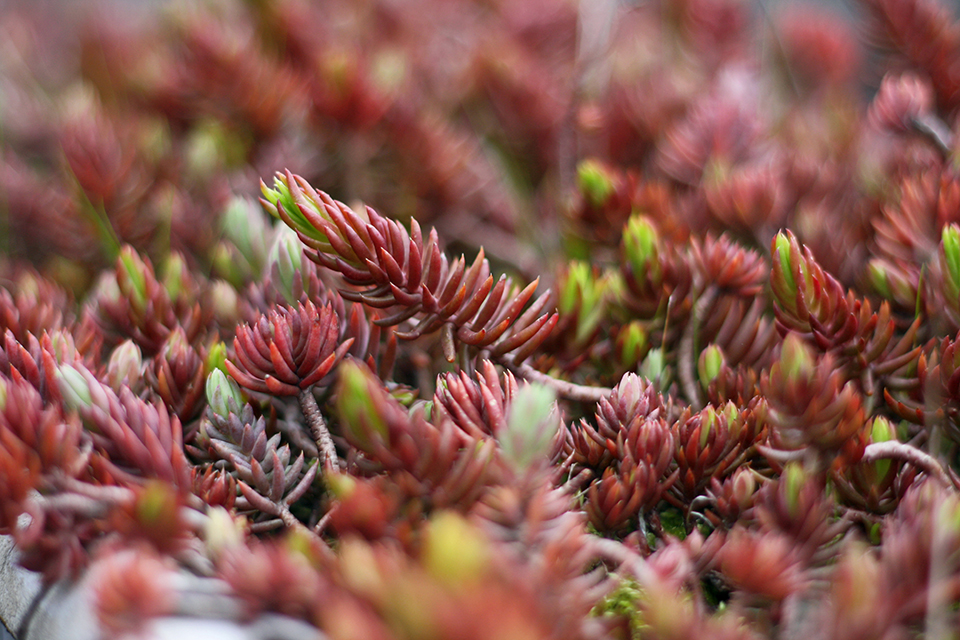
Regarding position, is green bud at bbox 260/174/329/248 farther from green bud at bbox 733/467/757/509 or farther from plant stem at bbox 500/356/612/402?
green bud at bbox 733/467/757/509

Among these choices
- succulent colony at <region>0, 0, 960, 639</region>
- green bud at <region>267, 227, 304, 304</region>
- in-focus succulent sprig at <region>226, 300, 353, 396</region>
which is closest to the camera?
succulent colony at <region>0, 0, 960, 639</region>

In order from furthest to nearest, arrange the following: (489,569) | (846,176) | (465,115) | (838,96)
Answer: (838,96)
(465,115)
(846,176)
(489,569)

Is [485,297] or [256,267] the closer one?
[485,297]

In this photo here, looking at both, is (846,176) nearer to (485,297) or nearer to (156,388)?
(485,297)

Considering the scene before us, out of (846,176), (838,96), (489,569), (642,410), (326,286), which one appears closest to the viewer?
(489,569)

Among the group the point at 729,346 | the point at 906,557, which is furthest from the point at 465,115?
the point at 906,557

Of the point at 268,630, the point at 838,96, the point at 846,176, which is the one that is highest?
the point at 838,96

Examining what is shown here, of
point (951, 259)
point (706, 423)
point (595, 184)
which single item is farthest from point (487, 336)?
point (951, 259)

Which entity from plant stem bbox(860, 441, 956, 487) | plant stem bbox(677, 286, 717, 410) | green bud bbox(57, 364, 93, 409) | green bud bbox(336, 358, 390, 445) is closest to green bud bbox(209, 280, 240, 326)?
green bud bbox(57, 364, 93, 409)
